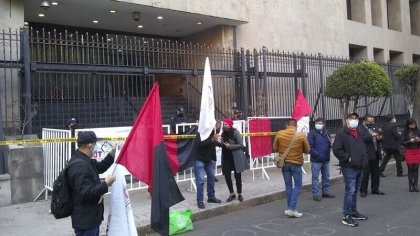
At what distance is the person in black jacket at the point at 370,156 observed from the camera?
29.3 ft

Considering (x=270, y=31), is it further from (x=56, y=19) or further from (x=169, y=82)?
(x=56, y=19)

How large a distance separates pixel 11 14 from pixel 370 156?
1043cm

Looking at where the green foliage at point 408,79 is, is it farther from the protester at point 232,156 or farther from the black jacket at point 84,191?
the black jacket at point 84,191

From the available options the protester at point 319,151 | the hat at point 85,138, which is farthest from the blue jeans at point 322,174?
the hat at point 85,138

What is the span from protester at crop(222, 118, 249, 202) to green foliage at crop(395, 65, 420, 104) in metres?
12.7

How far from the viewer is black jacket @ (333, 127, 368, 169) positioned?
6910 mm

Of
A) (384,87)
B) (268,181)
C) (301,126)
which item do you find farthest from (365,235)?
(384,87)

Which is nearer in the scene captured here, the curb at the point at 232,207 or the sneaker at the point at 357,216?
the curb at the point at 232,207

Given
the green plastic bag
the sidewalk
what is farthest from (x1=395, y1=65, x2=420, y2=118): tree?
the green plastic bag

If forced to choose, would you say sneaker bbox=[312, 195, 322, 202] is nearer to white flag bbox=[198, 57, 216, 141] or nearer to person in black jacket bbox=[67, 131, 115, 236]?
white flag bbox=[198, 57, 216, 141]

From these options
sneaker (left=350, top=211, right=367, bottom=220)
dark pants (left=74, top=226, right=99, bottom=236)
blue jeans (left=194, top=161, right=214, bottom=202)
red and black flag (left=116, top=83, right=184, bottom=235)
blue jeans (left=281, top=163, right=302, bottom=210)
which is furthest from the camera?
blue jeans (left=194, top=161, right=214, bottom=202)

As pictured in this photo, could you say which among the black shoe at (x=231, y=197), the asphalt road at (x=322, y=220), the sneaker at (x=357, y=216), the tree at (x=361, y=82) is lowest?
the asphalt road at (x=322, y=220)

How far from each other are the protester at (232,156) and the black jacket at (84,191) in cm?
423

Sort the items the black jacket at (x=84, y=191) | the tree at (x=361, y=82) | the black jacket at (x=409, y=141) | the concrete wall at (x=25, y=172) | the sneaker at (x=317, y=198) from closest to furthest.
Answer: the black jacket at (x=84, y=191) < the concrete wall at (x=25, y=172) < the sneaker at (x=317, y=198) < the black jacket at (x=409, y=141) < the tree at (x=361, y=82)
